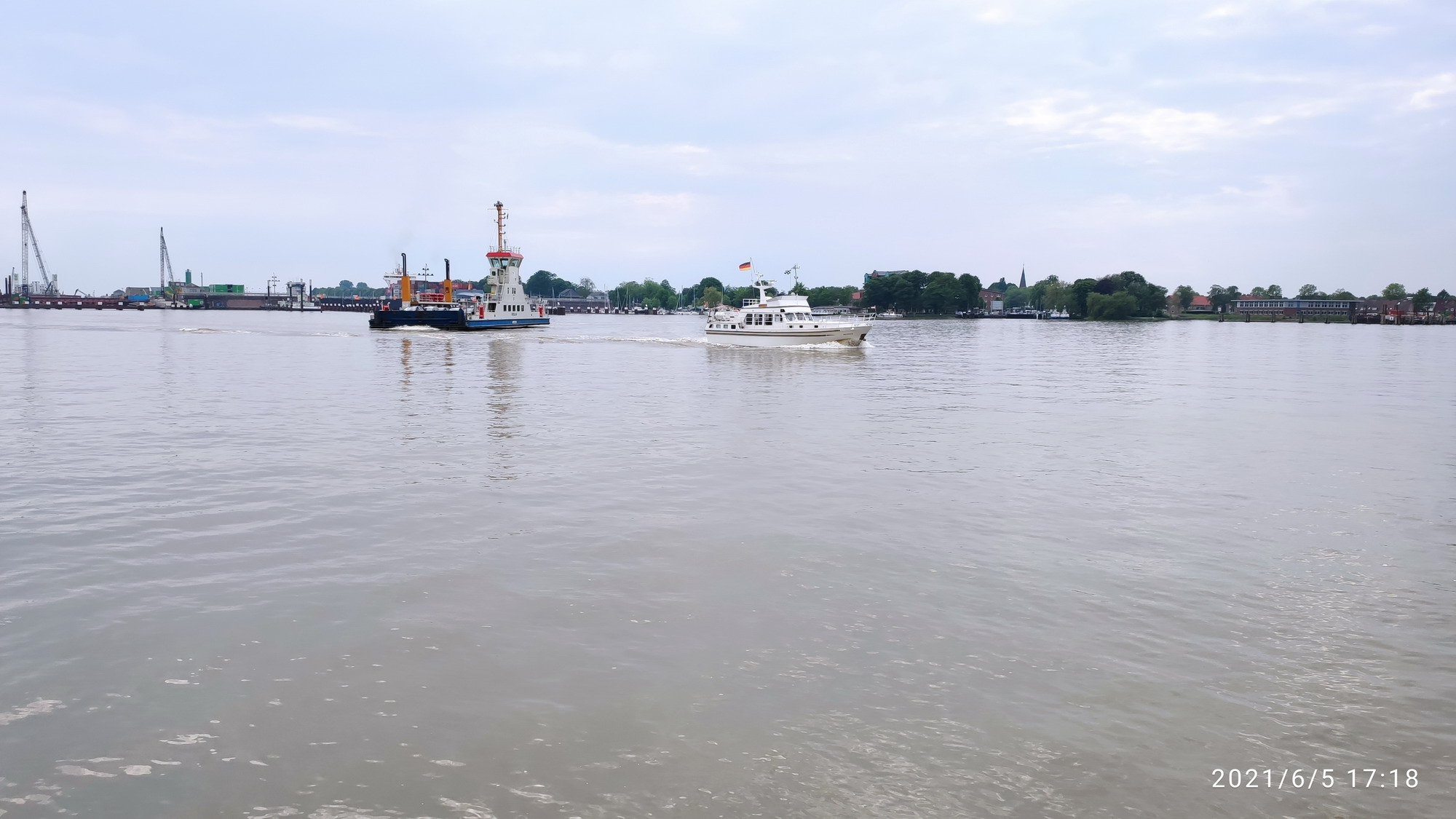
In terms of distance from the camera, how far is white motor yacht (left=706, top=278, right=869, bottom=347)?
7175 centimetres

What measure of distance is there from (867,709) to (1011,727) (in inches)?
45.6

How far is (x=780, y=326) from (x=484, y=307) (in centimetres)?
4334

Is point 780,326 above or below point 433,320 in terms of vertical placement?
below

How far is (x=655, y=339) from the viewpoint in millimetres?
94562

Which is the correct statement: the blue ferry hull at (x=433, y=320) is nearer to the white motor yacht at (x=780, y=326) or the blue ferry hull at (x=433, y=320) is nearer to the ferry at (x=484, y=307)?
the ferry at (x=484, y=307)

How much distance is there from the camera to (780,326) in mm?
73938

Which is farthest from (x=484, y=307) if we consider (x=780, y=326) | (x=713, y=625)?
(x=713, y=625)

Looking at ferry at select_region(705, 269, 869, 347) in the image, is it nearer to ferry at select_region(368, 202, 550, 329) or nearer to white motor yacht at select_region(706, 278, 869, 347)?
white motor yacht at select_region(706, 278, 869, 347)

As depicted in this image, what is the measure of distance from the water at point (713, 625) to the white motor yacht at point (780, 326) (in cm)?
4967

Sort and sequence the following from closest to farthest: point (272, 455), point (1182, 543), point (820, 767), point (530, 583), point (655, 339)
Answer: point (820, 767) → point (530, 583) → point (1182, 543) → point (272, 455) → point (655, 339)

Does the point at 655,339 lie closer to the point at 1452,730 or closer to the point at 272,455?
the point at 272,455

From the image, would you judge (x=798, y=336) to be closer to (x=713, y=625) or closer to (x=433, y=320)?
(x=433, y=320)

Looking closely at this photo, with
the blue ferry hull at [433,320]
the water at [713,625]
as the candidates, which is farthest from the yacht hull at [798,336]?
the water at [713,625]

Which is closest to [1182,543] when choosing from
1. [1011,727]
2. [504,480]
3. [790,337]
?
[1011,727]
